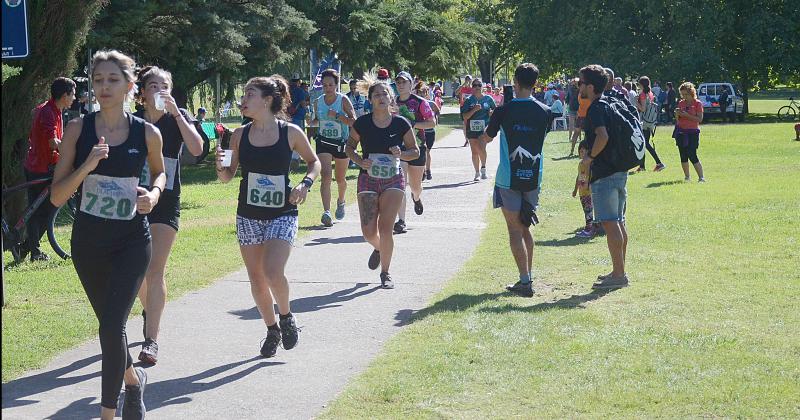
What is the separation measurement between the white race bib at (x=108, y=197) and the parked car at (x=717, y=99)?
4408 cm

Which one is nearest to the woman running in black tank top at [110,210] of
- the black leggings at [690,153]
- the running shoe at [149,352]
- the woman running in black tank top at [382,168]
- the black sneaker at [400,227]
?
the running shoe at [149,352]

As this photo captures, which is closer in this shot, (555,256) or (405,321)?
(405,321)

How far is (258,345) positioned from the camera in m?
7.31

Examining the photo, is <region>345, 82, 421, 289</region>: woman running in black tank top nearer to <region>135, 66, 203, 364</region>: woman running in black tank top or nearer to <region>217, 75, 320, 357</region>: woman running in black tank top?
<region>217, 75, 320, 357</region>: woman running in black tank top

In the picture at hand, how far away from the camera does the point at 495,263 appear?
35.4 ft

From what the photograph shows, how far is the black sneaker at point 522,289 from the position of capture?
905 centimetres

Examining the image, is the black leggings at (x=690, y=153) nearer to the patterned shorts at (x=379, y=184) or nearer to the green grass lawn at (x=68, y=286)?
the green grass lawn at (x=68, y=286)

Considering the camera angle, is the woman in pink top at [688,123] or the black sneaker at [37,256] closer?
the black sneaker at [37,256]

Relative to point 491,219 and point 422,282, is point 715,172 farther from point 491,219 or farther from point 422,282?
point 422,282

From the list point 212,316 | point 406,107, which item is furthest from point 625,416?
point 406,107

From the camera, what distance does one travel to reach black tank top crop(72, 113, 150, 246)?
521cm

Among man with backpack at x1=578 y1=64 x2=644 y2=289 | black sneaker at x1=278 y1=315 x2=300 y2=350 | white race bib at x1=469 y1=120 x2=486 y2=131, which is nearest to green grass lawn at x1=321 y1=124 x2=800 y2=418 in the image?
man with backpack at x1=578 y1=64 x2=644 y2=289

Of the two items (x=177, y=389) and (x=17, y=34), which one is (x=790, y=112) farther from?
(x=177, y=389)

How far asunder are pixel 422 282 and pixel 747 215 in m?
6.82
